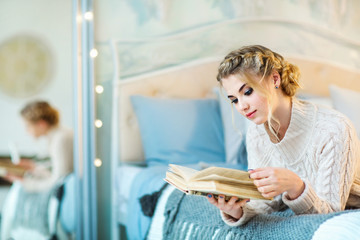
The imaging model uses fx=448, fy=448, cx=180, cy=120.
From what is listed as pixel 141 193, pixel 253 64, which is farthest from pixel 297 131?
pixel 141 193

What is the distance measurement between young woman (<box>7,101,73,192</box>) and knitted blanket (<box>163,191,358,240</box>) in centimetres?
78

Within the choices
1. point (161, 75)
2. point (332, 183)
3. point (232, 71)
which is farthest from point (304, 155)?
point (161, 75)

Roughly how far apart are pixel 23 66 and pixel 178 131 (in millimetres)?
818

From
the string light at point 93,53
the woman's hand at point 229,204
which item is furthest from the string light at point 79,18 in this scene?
the woman's hand at point 229,204

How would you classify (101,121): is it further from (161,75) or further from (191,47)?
(191,47)

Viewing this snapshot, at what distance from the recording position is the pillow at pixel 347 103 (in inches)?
90.8

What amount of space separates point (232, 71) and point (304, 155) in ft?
1.10

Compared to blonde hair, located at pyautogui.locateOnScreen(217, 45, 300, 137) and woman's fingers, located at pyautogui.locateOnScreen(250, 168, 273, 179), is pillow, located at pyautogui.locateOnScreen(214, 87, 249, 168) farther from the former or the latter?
woman's fingers, located at pyautogui.locateOnScreen(250, 168, 273, 179)

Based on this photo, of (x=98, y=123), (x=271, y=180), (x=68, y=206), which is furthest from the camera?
(x=98, y=123)

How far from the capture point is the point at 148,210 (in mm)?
1768

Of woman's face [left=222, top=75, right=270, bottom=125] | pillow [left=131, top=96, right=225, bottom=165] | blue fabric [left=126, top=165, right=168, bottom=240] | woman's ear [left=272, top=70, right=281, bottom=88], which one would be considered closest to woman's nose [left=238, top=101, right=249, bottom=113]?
woman's face [left=222, top=75, right=270, bottom=125]

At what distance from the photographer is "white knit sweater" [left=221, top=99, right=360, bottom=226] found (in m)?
1.22

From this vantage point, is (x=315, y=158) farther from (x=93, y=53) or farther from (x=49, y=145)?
(x=93, y=53)

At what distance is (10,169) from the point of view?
6.75ft
